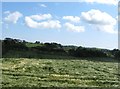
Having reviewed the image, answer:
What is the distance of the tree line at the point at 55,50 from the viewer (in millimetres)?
81625

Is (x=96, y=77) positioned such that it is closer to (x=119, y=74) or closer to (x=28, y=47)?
(x=119, y=74)

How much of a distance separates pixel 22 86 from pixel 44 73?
14861 millimetres

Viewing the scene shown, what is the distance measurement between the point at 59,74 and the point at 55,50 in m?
33.2

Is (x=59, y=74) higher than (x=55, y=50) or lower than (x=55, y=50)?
lower

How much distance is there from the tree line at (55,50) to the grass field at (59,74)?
16686 millimetres

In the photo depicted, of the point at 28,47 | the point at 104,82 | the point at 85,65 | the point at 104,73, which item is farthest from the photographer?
the point at 28,47

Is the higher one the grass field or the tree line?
the tree line

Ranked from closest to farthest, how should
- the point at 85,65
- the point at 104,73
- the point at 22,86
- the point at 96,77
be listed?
the point at 22,86 → the point at 96,77 → the point at 104,73 → the point at 85,65

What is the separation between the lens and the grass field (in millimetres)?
44781

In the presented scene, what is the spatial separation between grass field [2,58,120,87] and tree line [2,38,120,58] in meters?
16.7

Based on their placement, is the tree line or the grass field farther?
the tree line

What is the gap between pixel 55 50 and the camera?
85.0m

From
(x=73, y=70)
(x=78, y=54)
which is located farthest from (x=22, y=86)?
(x=78, y=54)

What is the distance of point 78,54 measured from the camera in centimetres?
8244
